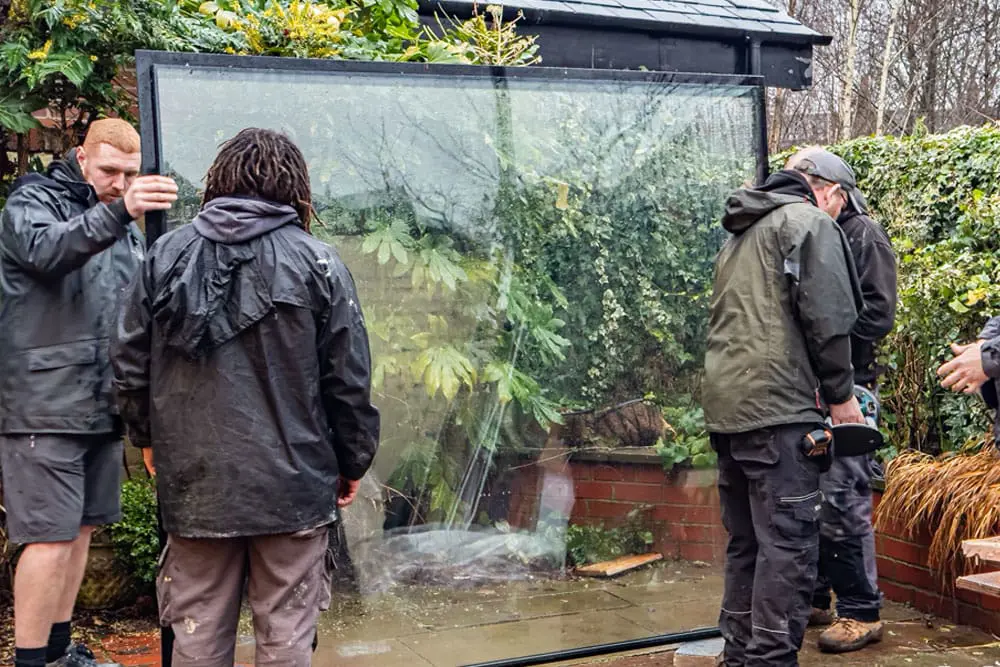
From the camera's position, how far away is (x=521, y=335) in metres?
4.25

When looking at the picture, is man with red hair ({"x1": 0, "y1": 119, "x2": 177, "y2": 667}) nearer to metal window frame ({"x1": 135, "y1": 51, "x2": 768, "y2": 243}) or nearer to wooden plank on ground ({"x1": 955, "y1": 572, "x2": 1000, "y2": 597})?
metal window frame ({"x1": 135, "y1": 51, "x2": 768, "y2": 243})

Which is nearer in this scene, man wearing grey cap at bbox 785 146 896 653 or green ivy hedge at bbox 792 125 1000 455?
man wearing grey cap at bbox 785 146 896 653

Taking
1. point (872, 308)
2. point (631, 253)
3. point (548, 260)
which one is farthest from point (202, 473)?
point (872, 308)

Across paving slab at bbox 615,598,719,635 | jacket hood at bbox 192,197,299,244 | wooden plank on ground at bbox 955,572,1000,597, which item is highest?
jacket hood at bbox 192,197,299,244

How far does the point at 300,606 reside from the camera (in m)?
2.93

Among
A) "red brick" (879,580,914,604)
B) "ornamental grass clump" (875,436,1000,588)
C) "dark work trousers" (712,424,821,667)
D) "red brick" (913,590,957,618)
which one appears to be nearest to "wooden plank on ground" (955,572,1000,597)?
"dark work trousers" (712,424,821,667)

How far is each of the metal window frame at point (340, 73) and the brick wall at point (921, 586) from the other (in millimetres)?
1850

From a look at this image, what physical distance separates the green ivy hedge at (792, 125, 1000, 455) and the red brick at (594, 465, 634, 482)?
69.2 inches

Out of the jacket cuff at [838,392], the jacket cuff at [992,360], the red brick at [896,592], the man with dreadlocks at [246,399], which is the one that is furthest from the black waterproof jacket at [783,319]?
the red brick at [896,592]

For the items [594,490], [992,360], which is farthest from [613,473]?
[992,360]

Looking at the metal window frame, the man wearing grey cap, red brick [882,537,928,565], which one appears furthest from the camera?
red brick [882,537,928,565]

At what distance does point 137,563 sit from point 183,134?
2.05 m

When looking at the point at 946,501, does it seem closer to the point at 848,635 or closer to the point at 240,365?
the point at 848,635

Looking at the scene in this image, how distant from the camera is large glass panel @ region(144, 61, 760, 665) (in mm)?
3938
